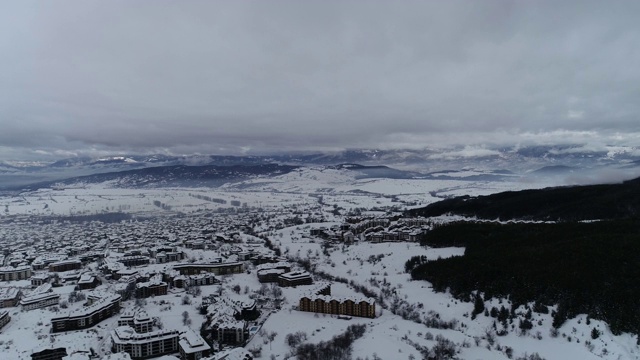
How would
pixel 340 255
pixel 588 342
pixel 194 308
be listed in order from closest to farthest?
pixel 588 342 < pixel 194 308 < pixel 340 255

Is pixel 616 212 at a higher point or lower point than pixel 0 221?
higher

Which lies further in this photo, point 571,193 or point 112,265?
point 571,193

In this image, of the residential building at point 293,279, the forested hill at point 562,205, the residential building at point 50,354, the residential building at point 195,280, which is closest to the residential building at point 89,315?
the residential building at point 50,354

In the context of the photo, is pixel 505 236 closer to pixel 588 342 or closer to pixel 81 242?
pixel 588 342

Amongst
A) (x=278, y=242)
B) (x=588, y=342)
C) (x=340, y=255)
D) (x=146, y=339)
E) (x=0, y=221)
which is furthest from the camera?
(x=0, y=221)


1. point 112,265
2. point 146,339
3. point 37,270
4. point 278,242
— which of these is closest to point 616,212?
point 278,242

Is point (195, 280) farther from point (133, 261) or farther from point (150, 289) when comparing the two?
point (133, 261)

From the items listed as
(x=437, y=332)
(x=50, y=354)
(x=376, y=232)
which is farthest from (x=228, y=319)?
(x=376, y=232)
